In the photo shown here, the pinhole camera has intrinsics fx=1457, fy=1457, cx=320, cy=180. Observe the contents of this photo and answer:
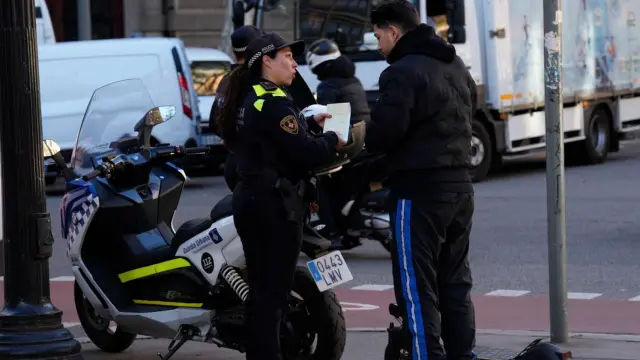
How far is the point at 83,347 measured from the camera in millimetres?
8445

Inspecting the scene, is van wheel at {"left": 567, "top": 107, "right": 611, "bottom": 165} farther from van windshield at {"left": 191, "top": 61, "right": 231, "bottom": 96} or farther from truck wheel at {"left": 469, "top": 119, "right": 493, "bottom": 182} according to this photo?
van windshield at {"left": 191, "top": 61, "right": 231, "bottom": 96}

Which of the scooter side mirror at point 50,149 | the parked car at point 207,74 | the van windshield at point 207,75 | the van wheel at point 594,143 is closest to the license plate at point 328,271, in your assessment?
the scooter side mirror at point 50,149

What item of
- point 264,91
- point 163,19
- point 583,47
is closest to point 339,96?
point 264,91

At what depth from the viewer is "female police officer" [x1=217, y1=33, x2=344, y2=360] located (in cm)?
670

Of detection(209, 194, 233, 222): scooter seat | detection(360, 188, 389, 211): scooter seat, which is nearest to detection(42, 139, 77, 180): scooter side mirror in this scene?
detection(209, 194, 233, 222): scooter seat

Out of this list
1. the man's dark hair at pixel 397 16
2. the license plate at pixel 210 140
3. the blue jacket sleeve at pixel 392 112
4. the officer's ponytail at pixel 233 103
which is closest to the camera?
A: the blue jacket sleeve at pixel 392 112

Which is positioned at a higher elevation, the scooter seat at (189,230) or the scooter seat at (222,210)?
the scooter seat at (222,210)

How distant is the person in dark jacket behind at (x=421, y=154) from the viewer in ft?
21.3

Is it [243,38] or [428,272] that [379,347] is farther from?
[243,38]

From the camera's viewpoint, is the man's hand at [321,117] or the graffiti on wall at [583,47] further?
the graffiti on wall at [583,47]

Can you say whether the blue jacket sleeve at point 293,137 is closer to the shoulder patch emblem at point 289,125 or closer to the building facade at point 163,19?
the shoulder patch emblem at point 289,125

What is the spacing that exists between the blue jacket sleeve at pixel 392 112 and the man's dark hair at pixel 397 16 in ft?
0.73

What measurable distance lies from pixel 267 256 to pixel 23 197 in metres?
1.18

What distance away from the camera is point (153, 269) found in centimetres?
774
